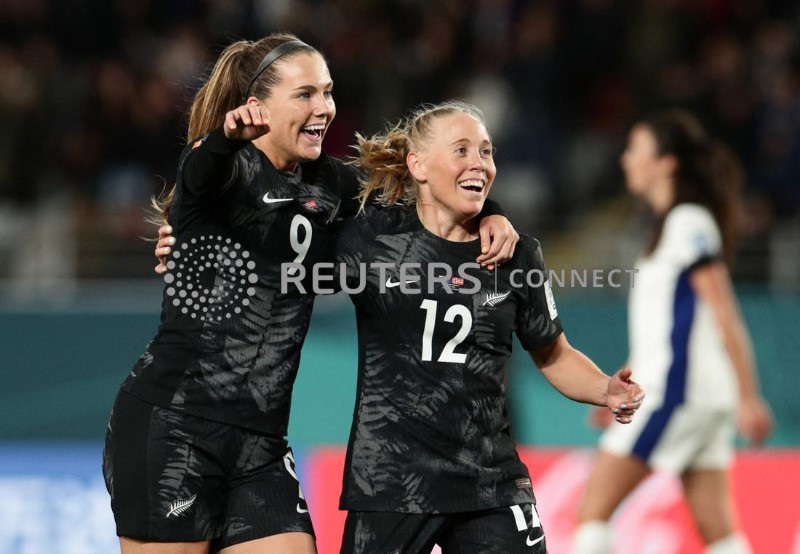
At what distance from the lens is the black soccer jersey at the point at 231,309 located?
3.72 m

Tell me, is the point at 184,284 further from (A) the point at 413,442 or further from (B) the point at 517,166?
(B) the point at 517,166

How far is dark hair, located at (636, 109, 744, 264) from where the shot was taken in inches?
235

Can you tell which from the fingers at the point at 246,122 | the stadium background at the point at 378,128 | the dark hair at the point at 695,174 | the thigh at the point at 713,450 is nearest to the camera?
the fingers at the point at 246,122

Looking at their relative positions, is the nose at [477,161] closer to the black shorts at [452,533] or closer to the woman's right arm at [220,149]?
the woman's right arm at [220,149]

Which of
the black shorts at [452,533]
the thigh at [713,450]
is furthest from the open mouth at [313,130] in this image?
the thigh at [713,450]

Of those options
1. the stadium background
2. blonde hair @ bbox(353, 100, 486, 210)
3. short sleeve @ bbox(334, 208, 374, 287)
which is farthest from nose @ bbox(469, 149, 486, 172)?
the stadium background

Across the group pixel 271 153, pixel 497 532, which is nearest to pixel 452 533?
pixel 497 532

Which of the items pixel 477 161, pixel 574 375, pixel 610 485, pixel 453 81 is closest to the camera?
pixel 477 161

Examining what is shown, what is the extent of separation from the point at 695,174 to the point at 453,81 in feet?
16.5

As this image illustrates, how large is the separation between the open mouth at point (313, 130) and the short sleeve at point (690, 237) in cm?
250

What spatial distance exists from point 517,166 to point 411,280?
22.1 feet

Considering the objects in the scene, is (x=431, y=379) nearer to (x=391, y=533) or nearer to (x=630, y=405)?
(x=391, y=533)

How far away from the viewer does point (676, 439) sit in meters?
5.66

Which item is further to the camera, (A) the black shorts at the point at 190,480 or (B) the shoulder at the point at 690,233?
(B) the shoulder at the point at 690,233
